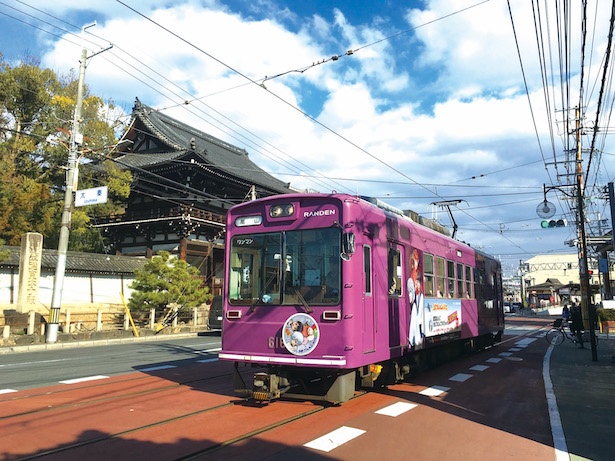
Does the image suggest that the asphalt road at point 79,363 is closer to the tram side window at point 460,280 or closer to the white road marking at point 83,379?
the white road marking at point 83,379

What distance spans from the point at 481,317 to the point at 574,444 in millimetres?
8870

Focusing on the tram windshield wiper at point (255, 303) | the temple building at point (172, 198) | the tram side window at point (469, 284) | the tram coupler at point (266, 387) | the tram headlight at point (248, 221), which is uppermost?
the temple building at point (172, 198)

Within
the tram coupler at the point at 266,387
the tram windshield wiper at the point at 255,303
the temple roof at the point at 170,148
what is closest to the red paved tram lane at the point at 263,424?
the tram coupler at the point at 266,387

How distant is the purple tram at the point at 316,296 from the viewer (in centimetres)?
634

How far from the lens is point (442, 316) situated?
401 inches

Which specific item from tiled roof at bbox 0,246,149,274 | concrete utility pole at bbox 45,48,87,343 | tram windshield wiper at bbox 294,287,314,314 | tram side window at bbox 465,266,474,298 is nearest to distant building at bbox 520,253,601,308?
tiled roof at bbox 0,246,149,274

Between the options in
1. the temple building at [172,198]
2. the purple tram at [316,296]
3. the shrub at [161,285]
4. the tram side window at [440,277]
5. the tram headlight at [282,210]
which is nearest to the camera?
the purple tram at [316,296]

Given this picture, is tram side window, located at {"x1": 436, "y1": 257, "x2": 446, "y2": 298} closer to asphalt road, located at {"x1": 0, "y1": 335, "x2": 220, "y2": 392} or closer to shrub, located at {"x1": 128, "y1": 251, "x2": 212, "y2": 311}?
asphalt road, located at {"x1": 0, "y1": 335, "x2": 220, "y2": 392}

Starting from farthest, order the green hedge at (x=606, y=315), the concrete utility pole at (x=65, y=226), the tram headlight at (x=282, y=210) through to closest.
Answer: the green hedge at (x=606, y=315) → the concrete utility pole at (x=65, y=226) → the tram headlight at (x=282, y=210)

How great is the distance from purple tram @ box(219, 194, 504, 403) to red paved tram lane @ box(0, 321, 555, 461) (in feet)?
1.56

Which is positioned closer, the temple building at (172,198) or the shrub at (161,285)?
the shrub at (161,285)

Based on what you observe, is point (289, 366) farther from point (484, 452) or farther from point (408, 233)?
point (408, 233)

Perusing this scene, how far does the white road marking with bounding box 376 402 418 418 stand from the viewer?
6426 millimetres

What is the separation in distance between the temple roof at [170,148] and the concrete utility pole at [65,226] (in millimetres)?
6735
